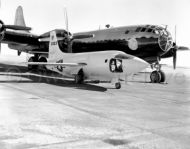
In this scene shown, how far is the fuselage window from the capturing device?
17959mm

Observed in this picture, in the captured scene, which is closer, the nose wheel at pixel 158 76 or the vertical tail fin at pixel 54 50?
the nose wheel at pixel 158 76

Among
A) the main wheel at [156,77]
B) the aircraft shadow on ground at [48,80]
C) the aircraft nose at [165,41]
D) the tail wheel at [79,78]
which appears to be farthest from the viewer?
the main wheel at [156,77]

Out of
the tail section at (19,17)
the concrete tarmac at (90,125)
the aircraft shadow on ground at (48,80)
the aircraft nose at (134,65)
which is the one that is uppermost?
the tail section at (19,17)

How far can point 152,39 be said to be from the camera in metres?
22.3

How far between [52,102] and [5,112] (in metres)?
2.70

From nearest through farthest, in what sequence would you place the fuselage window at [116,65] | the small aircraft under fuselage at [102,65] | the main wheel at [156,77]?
the small aircraft under fuselage at [102,65], the fuselage window at [116,65], the main wheel at [156,77]

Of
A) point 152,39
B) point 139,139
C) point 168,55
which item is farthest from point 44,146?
point 168,55

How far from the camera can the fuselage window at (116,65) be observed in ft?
58.9

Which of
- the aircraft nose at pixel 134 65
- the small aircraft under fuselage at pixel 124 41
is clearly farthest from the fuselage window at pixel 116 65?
Answer: the small aircraft under fuselage at pixel 124 41

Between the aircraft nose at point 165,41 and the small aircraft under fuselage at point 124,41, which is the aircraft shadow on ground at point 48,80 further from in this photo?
the aircraft nose at point 165,41

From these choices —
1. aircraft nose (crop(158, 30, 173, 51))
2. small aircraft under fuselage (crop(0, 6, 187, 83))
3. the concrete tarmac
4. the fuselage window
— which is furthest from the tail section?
the concrete tarmac

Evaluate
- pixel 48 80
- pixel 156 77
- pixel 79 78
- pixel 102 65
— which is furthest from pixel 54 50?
pixel 156 77

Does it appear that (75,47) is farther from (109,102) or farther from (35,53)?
(109,102)

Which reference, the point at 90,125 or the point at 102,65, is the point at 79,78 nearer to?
the point at 102,65
